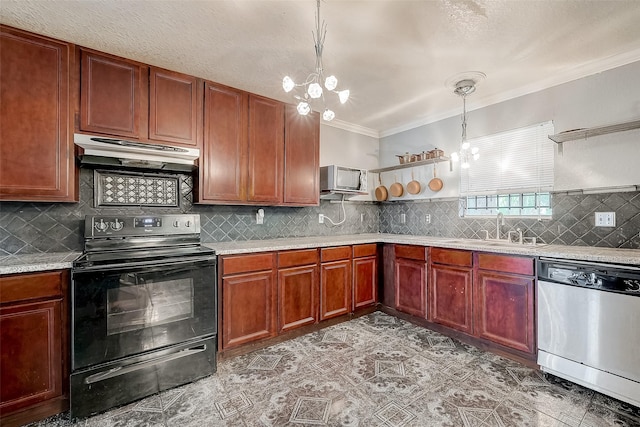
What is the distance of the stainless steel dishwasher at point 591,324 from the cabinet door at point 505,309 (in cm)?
9

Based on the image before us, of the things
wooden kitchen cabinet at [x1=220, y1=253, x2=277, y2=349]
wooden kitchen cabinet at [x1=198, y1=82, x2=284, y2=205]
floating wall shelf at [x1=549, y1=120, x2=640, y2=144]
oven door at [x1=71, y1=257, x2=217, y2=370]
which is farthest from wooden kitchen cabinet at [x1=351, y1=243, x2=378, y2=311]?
floating wall shelf at [x1=549, y1=120, x2=640, y2=144]

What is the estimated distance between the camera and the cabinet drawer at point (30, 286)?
1.62 metres

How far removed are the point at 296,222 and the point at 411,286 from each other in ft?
4.89

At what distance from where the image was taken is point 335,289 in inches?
122

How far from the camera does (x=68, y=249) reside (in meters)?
2.25

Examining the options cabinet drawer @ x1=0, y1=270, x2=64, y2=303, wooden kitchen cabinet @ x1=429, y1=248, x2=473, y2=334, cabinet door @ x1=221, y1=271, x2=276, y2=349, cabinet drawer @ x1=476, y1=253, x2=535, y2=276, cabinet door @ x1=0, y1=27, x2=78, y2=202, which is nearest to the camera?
cabinet drawer @ x1=0, y1=270, x2=64, y2=303

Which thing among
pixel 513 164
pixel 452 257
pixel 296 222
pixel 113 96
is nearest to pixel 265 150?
pixel 296 222

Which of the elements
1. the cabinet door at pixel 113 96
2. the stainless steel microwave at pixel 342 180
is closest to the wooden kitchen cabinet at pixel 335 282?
the stainless steel microwave at pixel 342 180

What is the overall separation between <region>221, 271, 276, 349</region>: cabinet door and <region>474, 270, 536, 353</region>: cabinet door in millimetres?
1850

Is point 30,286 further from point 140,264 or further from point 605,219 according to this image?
point 605,219

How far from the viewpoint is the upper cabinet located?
2.12 metres

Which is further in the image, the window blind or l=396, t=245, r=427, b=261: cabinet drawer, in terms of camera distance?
l=396, t=245, r=427, b=261: cabinet drawer

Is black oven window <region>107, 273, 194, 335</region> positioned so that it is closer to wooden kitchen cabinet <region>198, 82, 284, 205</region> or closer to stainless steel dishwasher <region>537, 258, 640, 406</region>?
wooden kitchen cabinet <region>198, 82, 284, 205</region>

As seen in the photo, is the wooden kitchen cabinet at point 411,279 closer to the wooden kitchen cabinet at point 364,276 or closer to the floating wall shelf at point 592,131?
the wooden kitchen cabinet at point 364,276
